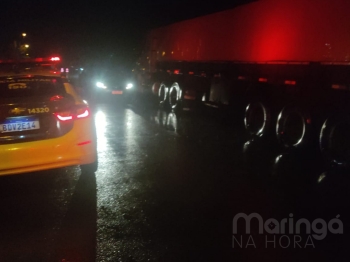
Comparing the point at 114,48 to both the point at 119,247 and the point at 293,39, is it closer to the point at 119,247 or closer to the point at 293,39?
the point at 293,39

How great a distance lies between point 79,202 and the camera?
6.15m

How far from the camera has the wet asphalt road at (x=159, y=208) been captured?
470 cm

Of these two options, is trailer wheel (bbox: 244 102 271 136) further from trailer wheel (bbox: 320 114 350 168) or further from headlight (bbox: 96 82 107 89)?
headlight (bbox: 96 82 107 89)

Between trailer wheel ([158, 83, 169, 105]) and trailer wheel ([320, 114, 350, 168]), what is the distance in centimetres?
953

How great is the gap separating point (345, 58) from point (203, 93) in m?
6.49

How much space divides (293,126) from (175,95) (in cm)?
756

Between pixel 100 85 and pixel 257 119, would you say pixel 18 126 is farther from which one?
pixel 100 85

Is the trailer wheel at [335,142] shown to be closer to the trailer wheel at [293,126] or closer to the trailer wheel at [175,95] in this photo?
the trailer wheel at [293,126]

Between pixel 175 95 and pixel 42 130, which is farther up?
pixel 42 130

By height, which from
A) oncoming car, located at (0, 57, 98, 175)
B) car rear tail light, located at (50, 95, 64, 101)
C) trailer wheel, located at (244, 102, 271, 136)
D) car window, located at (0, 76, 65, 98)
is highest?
car window, located at (0, 76, 65, 98)

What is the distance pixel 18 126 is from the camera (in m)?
6.10

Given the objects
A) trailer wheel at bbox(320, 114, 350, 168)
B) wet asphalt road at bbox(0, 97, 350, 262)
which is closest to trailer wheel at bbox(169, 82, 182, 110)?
Result: wet asphalt road at bbox(0, 97, 350, 262)

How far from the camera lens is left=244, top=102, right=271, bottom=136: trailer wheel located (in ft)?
32.6

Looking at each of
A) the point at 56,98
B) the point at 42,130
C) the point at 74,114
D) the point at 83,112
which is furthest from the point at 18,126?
the point at 83,112
